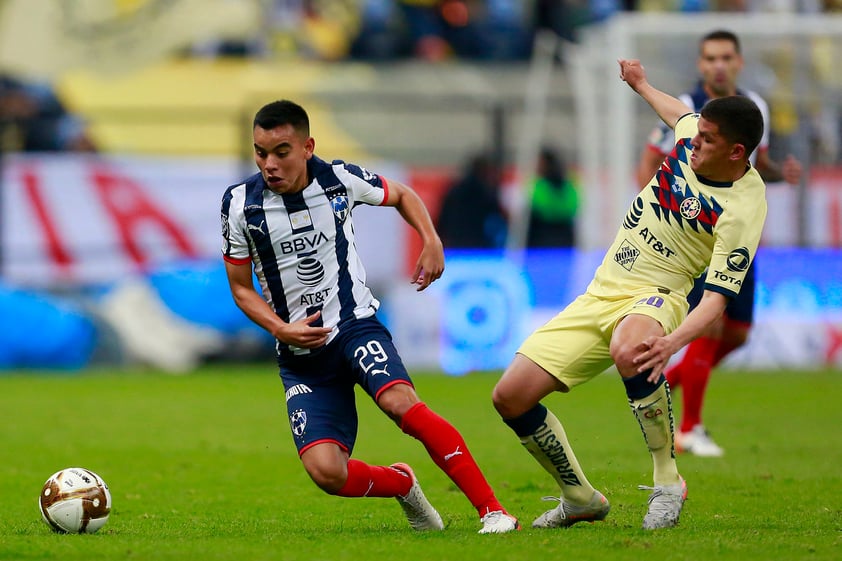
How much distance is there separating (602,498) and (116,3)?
→ 65.9ft

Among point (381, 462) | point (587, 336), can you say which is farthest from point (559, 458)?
point (381, 462)

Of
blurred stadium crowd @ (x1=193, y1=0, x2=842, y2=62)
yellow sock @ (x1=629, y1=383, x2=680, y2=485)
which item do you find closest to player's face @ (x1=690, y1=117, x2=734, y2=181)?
yellow sock @ (x1=629, y1=383, x2=680, y2=485)

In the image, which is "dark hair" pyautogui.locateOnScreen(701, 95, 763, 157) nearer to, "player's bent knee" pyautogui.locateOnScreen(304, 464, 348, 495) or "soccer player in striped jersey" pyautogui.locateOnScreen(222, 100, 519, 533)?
"soccer player in striped jersey" pyautogui.locateOnScreen(222, 100, 519, 533)

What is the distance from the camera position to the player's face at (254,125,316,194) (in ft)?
21.3

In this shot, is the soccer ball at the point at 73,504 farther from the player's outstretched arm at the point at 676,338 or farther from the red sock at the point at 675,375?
the red sock at the point at 675,375

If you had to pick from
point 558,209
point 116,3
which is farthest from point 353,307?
point 116,3

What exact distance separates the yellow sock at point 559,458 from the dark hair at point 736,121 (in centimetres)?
166

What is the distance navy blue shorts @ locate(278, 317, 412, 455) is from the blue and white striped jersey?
0.14 meters

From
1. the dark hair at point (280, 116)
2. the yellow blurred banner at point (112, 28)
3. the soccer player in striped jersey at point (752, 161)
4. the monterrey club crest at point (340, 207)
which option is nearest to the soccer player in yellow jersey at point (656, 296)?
the monterrey club crest at point (340, 207)

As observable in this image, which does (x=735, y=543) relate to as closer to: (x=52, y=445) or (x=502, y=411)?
(x=502, y=411)

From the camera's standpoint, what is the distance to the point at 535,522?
6855 mm

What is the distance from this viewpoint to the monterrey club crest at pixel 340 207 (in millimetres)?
6840

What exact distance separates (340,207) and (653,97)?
6.05ft

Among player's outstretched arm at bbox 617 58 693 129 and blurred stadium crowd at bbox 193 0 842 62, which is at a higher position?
blurred stadium crowd at bbox 193 0 842 62
